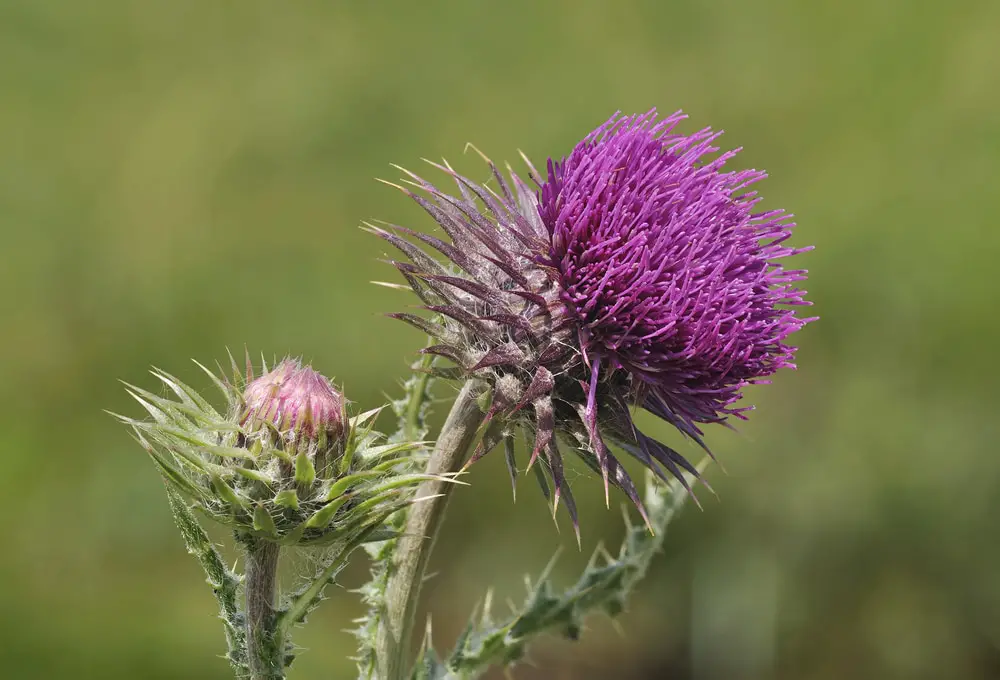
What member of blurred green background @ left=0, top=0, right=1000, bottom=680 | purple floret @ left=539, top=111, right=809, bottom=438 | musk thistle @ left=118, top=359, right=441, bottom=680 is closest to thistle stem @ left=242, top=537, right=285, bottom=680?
musk thistle @ left=118, top=359, right=441, bottom=680

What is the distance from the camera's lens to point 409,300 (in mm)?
8320

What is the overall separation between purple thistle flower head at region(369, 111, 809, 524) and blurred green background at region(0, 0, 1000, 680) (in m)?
2.56

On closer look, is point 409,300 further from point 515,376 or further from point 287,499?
point 287,499

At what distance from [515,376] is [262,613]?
108cm

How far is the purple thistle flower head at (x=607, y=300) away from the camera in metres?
3.08

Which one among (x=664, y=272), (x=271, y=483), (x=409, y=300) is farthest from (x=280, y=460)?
(x=409, y=300)

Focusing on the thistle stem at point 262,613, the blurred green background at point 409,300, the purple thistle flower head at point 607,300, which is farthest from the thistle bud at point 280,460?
the blurred green background at point 409,300

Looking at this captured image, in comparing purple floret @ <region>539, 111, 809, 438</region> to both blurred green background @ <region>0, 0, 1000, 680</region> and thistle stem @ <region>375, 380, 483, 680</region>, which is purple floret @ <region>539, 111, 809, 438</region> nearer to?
thistle stem @ <region>375, 380, 483, 680</region>

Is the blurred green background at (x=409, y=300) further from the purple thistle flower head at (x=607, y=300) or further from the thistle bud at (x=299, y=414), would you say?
the thistle bud at (x=299, y=414)

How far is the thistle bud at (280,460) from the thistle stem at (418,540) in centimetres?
39

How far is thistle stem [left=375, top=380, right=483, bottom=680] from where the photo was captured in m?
3.27

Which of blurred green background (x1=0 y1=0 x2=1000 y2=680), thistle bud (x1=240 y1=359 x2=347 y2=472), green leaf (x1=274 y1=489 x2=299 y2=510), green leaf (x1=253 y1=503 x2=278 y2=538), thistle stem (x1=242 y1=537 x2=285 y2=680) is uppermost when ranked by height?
blurred green background (x1=0 y1=0 x2=1000 y2=680)

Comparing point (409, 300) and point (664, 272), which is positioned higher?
point (409, 300)

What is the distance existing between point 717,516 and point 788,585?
74 cm
